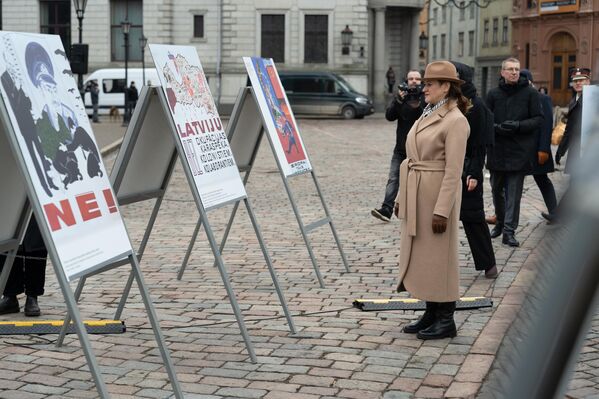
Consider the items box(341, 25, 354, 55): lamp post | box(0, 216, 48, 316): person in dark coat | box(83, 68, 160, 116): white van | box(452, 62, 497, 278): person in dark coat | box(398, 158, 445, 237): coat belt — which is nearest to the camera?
box(398, 158, 445, 237): coat belt

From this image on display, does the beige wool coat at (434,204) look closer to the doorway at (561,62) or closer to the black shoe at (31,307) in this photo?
the black shoe at (31,307)

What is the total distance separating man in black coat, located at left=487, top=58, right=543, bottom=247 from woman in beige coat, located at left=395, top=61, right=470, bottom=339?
3948 mm

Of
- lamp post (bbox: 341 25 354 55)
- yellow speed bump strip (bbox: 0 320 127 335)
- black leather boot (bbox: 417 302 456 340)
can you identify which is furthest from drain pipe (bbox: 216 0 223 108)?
black leather boot (bbox: 417 302 456 340)

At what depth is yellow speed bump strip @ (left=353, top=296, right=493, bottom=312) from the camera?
6898 millimetres

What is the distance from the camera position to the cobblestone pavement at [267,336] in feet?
16.5

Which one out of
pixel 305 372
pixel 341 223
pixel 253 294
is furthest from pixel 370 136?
pixel 305 372

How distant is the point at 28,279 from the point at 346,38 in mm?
48693

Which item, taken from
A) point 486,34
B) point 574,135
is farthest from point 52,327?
point 486,34

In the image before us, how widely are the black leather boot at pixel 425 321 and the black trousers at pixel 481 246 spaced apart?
186 centimetres

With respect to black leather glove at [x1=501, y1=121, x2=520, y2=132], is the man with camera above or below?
above

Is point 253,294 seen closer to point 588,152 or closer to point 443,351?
point 443,351

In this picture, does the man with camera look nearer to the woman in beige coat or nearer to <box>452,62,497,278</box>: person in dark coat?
<box>452,62,497,278</box>: person in dark coat

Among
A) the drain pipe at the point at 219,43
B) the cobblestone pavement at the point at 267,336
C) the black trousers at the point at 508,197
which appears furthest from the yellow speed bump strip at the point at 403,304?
the drain pipe at the point at 219,43

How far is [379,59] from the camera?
2263 inches
